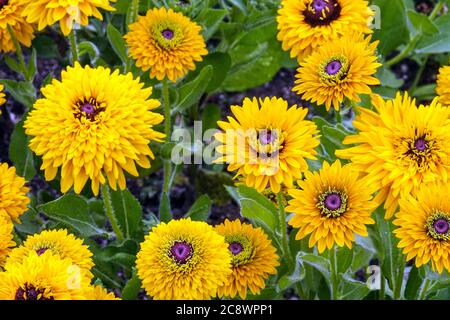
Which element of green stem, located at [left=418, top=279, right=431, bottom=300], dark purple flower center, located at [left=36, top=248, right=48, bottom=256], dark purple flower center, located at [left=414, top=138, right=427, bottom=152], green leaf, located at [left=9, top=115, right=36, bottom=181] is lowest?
green stem, located at [left=418, top=279, right=431, bottom=300]

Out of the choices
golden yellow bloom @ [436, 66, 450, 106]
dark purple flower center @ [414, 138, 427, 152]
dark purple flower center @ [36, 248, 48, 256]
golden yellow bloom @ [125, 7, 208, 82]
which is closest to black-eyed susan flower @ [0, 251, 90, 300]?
dark purple flower center @ [36, 248, 48, 256]

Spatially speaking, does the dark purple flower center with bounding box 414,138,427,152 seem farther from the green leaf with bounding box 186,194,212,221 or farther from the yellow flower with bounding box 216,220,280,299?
the green leaf with bounding box 186,194,212,221

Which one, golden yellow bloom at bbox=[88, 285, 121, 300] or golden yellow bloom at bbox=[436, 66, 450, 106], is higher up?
golden yellow bloom at bbox=[436, 66, 450, 106]

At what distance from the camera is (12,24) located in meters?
1.89

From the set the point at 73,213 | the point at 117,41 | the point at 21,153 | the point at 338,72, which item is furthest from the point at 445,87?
the point at 21,153

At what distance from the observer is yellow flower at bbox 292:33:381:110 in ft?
5.62

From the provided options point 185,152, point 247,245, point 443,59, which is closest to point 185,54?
point 185,152

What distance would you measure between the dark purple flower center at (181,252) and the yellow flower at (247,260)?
169 mm

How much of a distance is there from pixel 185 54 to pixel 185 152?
1.24ft

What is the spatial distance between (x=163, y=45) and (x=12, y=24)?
1.29 feet

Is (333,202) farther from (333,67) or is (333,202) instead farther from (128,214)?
(128,214)

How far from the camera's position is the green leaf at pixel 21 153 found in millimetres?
2146

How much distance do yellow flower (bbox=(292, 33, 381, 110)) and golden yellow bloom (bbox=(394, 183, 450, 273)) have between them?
32 centimetres
